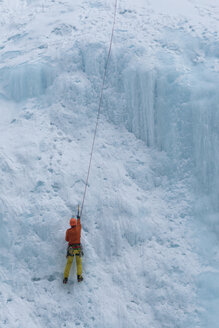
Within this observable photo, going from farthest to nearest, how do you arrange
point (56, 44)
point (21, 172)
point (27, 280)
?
point (56, 44) → point (21, 172) → point (27, 280)

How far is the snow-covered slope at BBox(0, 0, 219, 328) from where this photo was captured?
20.9 ft

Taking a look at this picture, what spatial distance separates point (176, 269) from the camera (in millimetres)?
6883

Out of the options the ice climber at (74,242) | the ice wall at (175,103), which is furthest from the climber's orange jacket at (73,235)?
the ice wall at (175,103)

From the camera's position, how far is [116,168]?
7.84 meters

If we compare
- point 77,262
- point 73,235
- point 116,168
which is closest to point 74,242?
point 73,235

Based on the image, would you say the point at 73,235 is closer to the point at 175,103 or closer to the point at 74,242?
the point at 74,242

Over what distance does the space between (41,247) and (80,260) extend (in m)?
0.84

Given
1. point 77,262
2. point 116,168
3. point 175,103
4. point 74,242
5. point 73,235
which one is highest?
point 175,103

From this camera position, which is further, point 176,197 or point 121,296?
point 176,197

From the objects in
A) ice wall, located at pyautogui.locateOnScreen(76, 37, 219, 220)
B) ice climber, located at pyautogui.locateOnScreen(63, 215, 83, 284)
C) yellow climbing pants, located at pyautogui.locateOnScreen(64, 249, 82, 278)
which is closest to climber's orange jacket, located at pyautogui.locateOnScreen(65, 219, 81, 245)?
ice climber, located at pyautogui.locateOnScreen(63, 215, 83, 284)

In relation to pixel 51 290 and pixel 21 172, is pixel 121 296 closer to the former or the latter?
pixel 51 290

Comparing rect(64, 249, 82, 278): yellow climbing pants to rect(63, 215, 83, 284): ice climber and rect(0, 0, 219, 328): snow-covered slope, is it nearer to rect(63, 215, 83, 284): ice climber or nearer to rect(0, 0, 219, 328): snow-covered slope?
rect(63, 215, 83, 284): ice climber

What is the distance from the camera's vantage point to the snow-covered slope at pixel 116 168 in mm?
6379

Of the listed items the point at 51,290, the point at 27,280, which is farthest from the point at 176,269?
the point at 27,280
